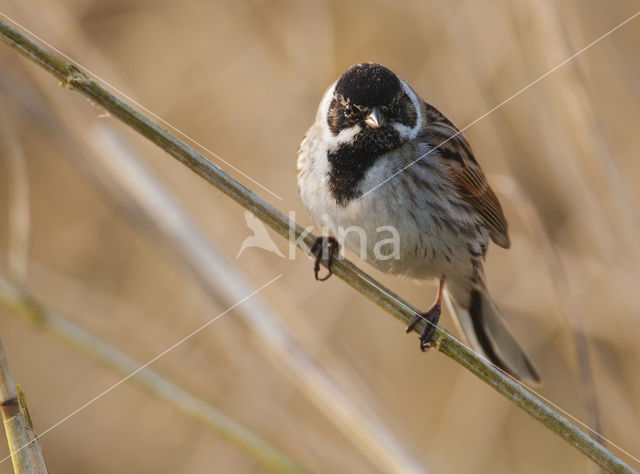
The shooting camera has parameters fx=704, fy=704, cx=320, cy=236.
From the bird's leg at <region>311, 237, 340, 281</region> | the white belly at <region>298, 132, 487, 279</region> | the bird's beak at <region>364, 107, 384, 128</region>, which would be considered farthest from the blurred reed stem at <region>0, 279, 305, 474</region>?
the bird's beak at <region>364, 107, 384, 128</region>

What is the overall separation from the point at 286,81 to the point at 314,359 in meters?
1.41

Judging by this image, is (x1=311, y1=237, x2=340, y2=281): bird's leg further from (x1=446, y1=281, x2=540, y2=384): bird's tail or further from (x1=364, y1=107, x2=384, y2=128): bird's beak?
(x1=446, y1=281, x2=540, y2=384): bird's tail

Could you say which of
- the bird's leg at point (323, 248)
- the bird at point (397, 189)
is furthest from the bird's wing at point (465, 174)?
the bird's leg at point (323, 248)

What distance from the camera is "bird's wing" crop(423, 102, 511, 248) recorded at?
2.61 m

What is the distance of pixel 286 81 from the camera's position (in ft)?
10.8

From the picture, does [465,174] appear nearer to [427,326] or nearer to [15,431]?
[427,326]

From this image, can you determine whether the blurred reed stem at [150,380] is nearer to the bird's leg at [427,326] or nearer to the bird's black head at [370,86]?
the bird's leg at [427,326]

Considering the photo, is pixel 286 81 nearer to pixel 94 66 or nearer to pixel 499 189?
pixel 94 66

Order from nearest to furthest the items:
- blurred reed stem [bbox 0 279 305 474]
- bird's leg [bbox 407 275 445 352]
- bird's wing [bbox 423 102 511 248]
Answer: blurred reed stem [bbox 0 279 305 474] < bird's leg [bbox 407 275 445 352] < bird's wing [bbox 423 102 511 248]

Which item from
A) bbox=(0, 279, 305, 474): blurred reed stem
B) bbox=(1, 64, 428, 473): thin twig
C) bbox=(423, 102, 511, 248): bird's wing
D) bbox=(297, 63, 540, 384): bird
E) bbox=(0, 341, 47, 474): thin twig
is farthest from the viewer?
bbox=(423, 102, 511, 248): bird's wing

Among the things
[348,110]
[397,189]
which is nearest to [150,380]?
[397,189]

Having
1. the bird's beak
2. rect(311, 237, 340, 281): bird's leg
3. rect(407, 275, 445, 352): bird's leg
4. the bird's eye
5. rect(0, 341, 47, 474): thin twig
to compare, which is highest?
the bird's eye

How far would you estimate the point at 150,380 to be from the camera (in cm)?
200

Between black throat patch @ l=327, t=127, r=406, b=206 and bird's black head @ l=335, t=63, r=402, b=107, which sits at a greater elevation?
bird's black head @ l=335, t=63, r=402, b=107
